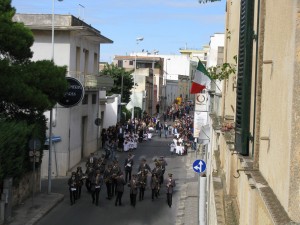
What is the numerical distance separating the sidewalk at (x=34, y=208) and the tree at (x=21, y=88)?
124cm

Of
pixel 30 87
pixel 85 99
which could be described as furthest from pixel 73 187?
pixel 85 99

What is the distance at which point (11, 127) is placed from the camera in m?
19.2

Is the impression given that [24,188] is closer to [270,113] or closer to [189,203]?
[189,203]

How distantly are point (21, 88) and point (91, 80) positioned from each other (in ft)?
42.2

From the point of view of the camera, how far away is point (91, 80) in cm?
3369

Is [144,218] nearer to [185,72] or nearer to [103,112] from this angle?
[103,112]

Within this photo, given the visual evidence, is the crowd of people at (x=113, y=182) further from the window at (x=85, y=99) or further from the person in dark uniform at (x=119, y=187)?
the window at (x=85, y=99)

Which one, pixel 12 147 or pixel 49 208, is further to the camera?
pixel 49 208

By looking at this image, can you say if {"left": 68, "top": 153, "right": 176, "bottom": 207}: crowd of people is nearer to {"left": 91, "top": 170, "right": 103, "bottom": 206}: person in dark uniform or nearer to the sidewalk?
{"left": 91, "top": 170, "right": 103, "bottom": 206}: person in dark uniform

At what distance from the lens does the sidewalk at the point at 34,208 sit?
→ 62.8 ft

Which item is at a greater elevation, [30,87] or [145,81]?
[145,81]

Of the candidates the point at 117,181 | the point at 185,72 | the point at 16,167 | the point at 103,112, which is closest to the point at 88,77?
the point at 103,112

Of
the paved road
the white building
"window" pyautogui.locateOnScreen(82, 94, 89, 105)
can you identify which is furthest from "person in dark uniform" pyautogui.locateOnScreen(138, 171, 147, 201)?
"window" pyautogui.locateOnScreen(82, 94, 89, 105)

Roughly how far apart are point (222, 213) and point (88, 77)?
79.1 ft
